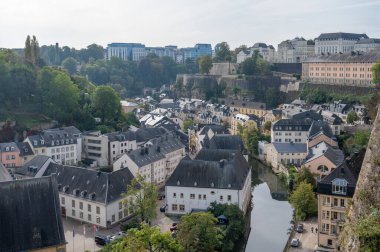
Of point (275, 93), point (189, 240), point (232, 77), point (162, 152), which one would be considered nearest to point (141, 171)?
point (162, 152)

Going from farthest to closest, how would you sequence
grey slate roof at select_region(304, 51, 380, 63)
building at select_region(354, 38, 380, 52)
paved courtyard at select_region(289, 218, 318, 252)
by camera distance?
building at select_region(354, 38, 380, 52)
grey slate roof at select_region(304, 51, 380, 63)
paved courtyard at select_region(289, 218, 318, 252)

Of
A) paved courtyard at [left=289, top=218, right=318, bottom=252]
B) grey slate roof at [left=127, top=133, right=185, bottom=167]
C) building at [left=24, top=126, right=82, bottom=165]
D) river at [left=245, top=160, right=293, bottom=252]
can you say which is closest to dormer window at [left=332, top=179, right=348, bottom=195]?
→ paved courtyard at [left=289, top=218, right=318, bottom=252]

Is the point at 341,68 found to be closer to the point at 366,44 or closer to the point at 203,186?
the point at 366,44

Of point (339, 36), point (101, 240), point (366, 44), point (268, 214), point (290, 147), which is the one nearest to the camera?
point (101, 240)

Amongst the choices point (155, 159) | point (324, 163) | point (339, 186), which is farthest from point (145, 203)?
point (324, 163)

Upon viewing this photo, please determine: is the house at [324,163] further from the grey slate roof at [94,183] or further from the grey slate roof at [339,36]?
the grey slate roof at [339,36]

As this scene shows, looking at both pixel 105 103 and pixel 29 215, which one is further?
pixel 105 103

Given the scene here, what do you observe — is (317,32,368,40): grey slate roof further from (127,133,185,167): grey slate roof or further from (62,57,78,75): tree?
(62,57,78,75): tree

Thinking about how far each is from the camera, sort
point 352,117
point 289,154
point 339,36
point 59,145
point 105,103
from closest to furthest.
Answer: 1. point 59,145
2. point 289,154
3. point 352,117
4. point 105,103
5. point 339,36
